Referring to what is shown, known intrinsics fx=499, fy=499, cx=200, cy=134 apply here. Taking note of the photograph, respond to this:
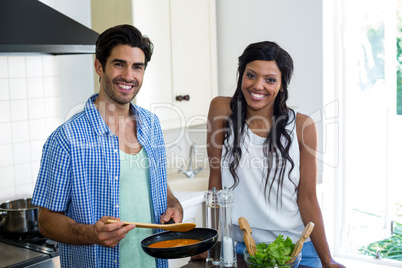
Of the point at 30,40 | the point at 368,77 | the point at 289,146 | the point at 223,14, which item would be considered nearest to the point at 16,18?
the point at 30,40

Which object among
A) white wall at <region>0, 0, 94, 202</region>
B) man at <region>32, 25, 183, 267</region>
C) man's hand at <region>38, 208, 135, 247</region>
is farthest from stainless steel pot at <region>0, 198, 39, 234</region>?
man's hand at <region>38, 208, 135, 247</region>

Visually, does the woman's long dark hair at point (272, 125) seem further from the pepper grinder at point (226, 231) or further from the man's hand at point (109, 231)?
the man's hand at point (109, 231)

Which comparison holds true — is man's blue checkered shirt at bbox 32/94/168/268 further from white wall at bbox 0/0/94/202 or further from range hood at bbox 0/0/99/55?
white wall at bbox 0/0/94/202

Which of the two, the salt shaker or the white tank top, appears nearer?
the salt shaker

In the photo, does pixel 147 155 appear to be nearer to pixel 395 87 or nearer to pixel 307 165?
pixel 307 165

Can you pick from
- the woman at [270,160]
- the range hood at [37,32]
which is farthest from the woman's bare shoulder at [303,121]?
the range hood at [37,32]

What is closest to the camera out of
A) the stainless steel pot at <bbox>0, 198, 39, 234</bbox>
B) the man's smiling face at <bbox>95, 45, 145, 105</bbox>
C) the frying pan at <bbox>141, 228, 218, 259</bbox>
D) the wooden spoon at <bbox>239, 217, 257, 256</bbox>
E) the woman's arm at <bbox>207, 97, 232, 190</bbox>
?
the frying pan at <bbox>141, 228, 218, 259</bbox>

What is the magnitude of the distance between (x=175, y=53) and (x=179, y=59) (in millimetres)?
55

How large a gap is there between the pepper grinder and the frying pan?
5 cm

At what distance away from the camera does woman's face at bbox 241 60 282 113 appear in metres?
1.94

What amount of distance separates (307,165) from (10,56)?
1.66 meters

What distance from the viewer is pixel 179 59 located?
342 cm

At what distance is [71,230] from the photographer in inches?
63.7

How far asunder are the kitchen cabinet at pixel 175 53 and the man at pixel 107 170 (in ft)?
4.31
